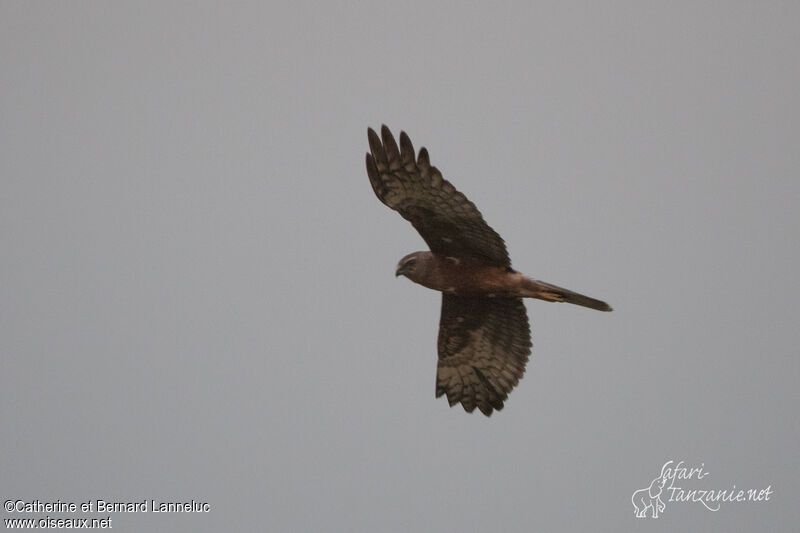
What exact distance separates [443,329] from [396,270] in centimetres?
93

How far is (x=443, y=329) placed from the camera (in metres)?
10.2

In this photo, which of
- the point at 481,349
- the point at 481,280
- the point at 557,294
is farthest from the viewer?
the point at 481,349

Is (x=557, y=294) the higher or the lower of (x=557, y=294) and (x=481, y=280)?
the lower

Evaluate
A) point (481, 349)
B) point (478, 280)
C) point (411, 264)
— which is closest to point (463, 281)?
point (478, 280)

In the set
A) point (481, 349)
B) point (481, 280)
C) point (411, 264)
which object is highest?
point (411, 264)

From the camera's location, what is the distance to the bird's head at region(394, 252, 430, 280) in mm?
9562

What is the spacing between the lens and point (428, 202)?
902cm

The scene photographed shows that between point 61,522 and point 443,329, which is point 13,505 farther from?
point 443,329

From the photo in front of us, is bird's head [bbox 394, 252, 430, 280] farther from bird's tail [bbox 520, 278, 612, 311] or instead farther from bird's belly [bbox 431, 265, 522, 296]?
bird's tail [bbox 520, 278, 612, 311]

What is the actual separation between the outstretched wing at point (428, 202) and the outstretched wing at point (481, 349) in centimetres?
69

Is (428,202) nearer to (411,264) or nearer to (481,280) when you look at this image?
(411,264)

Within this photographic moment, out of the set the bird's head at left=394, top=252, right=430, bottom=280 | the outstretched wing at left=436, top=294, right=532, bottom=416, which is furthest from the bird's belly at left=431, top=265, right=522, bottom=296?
the outstretched wing at left=436, top=294, right=532, bottom=416

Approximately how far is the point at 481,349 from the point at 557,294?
1.21m

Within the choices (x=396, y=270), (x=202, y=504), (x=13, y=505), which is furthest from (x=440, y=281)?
(x=13, y=505)
